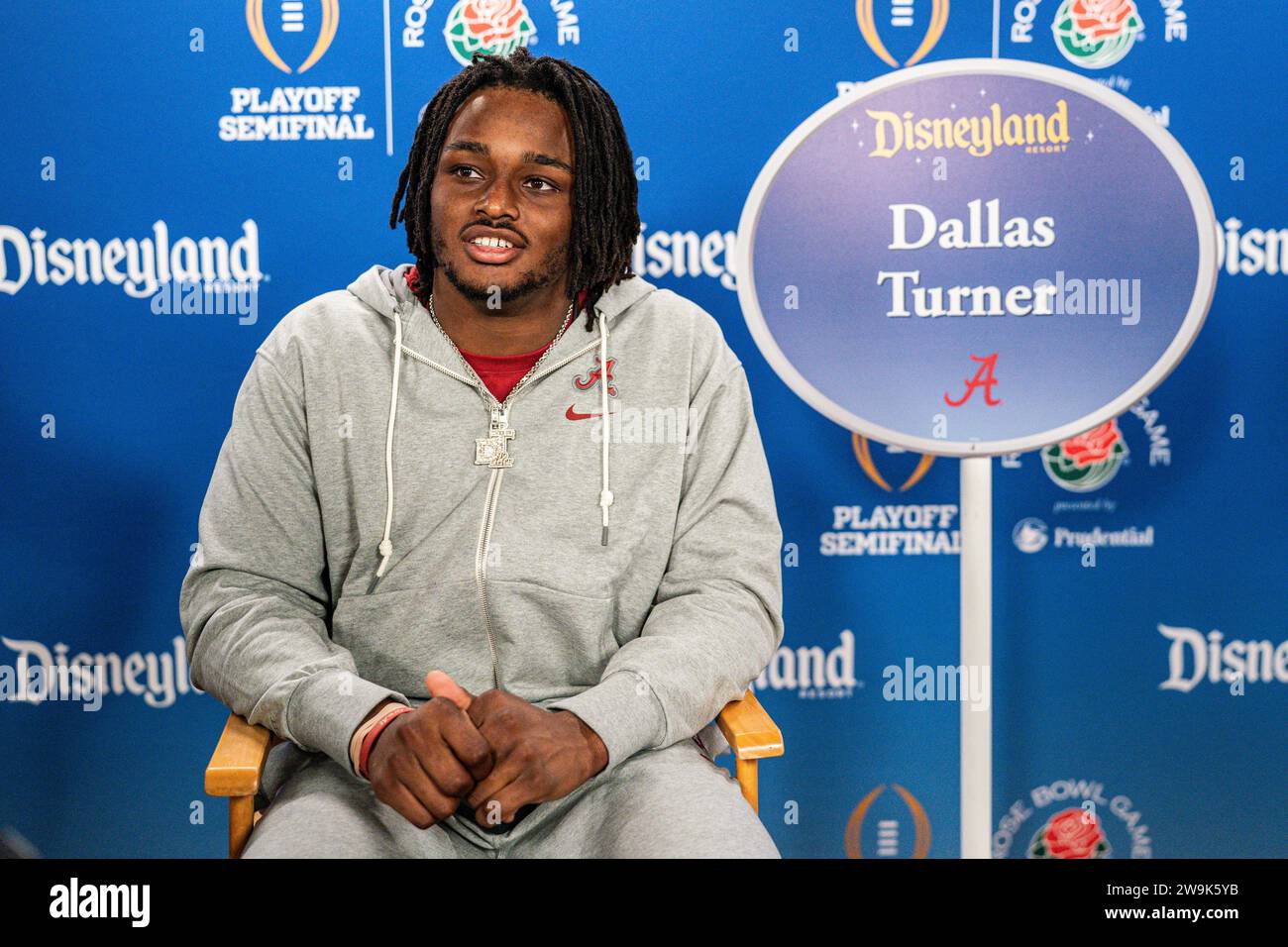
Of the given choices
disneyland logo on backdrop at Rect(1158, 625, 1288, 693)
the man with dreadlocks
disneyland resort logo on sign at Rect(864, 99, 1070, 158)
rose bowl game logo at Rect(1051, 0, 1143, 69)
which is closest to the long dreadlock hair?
the man with dreadlocks

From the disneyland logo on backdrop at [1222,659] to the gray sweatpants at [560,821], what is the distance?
115 centimetres

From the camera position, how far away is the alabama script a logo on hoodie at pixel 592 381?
2.13 metres

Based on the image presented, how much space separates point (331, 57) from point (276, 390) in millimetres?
763

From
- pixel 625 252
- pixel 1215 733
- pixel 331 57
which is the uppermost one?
pixel 331 57

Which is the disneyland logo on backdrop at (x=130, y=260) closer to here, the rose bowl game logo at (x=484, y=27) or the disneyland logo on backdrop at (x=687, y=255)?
the rose bowl game logo at (x=484, y=27)

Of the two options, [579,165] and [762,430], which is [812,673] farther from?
[579,165]

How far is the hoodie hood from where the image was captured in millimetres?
2090

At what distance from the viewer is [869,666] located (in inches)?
105

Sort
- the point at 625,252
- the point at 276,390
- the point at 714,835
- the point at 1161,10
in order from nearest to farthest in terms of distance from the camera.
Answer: the point at 714,835 < the point at 276,390 < the point at 625,252 < the point at 1161,10

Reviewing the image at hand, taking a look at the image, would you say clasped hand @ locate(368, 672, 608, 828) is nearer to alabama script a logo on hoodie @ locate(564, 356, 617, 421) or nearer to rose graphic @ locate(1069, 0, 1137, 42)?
alabama script a logo on hoodie @ locate(564, 356, 617, 421)

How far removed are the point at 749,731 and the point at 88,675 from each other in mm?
1445

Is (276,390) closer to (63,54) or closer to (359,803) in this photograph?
(359,803)

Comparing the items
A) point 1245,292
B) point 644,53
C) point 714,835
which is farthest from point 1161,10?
point 714,835

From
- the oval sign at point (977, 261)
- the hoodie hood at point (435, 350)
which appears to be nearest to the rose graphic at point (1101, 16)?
the oval sign at point (977, 261)
